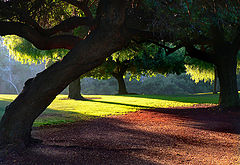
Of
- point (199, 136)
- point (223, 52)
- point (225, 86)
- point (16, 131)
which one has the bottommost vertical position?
point (199, 136)

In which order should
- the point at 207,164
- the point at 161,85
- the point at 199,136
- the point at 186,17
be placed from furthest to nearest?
the point at 161,85 → the point at 186,17 → the point at 199,136 → the point at 207,164

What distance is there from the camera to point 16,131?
4.89m

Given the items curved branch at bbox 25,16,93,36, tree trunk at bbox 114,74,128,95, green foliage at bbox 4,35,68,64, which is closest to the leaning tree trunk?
curved branch at bbox 25,16,93,36

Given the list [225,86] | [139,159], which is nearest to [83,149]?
[139,159]

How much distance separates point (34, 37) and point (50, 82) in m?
1.50

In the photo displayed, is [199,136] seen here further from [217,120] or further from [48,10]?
[48,10]

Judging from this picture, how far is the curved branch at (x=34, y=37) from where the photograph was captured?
5.72m

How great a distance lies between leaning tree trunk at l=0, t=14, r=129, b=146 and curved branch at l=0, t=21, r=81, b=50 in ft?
3.05

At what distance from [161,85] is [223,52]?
37.6 meters

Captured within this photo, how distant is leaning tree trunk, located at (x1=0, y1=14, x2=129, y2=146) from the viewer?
494 cm

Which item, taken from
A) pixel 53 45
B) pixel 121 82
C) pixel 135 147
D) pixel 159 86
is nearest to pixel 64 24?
pixel 53 45

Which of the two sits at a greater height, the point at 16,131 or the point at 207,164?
the point at 16,131

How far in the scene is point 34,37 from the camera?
595 cm

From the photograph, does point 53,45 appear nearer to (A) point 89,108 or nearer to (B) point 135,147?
(B) point 135,147
